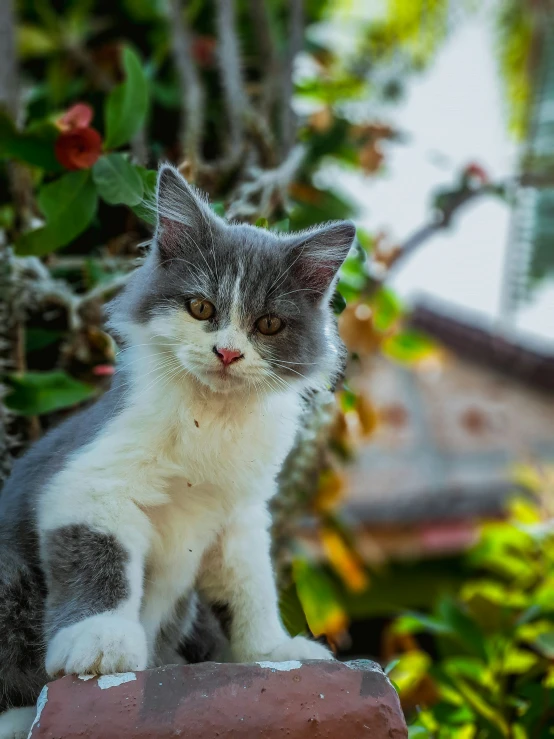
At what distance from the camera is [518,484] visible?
4.76 m

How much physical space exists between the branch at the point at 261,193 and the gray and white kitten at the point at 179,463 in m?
0.50

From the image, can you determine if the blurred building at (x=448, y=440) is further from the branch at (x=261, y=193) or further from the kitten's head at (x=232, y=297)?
the kitten's head at (x=232, y=297)

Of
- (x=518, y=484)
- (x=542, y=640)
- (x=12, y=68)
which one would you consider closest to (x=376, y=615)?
(x=518, y=484)

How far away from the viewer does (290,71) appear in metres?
2.94

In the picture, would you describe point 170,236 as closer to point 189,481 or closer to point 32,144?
point 189,481

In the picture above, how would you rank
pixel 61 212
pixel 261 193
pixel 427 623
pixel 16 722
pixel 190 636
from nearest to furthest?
pixel 16 722 → pixel 190 636 → pixel 61 212 → pixel 427 623 → pixel 261 193

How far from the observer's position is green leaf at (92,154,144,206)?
5.89 ft

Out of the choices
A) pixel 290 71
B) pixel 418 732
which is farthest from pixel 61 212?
pixel 418 732

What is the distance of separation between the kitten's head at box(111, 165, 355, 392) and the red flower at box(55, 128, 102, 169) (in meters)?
0.47

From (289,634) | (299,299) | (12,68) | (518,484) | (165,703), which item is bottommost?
(518,484)

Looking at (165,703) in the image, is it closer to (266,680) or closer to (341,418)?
(266,680)

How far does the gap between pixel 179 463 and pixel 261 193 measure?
1.22 m

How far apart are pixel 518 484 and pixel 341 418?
2.57m

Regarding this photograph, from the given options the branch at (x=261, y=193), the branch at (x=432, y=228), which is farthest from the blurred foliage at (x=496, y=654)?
the branch at (x=261, y=193)
